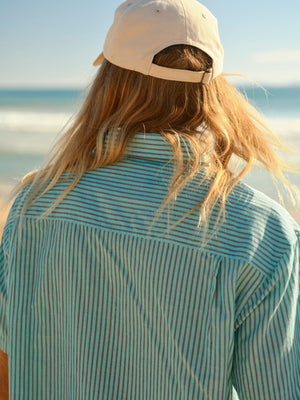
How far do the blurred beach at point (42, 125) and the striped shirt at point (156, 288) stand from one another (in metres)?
3.76

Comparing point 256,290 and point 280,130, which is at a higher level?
point 256,290

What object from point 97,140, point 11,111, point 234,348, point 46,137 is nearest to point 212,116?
point 97,140

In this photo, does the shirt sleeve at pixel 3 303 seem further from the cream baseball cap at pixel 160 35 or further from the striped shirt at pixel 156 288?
the cream baseball cap at pixel 160 35

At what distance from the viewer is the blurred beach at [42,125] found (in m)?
7.63

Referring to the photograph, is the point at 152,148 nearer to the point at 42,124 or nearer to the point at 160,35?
the point at 160,35

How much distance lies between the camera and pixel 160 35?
1232 mm

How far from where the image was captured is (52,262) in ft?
4.14

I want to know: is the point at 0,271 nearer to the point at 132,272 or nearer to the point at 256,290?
the point at 132,272

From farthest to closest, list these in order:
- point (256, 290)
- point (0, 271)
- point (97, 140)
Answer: point (0, 271) < point (97, 140) < point (256, 290)

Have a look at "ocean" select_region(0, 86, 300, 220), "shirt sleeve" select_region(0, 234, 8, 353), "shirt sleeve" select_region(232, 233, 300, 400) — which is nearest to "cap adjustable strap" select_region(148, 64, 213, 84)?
"shirt sleeve" select_region(232, 233, 300, 400)

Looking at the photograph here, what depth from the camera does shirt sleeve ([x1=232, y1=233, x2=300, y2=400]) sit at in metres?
1.12

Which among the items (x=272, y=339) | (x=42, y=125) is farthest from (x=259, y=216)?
(x=42, y=125)

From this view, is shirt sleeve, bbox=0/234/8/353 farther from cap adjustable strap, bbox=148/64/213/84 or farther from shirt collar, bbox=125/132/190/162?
cap adjustable strap, bbox=148/64/213/84

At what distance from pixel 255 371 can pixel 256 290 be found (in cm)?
17
